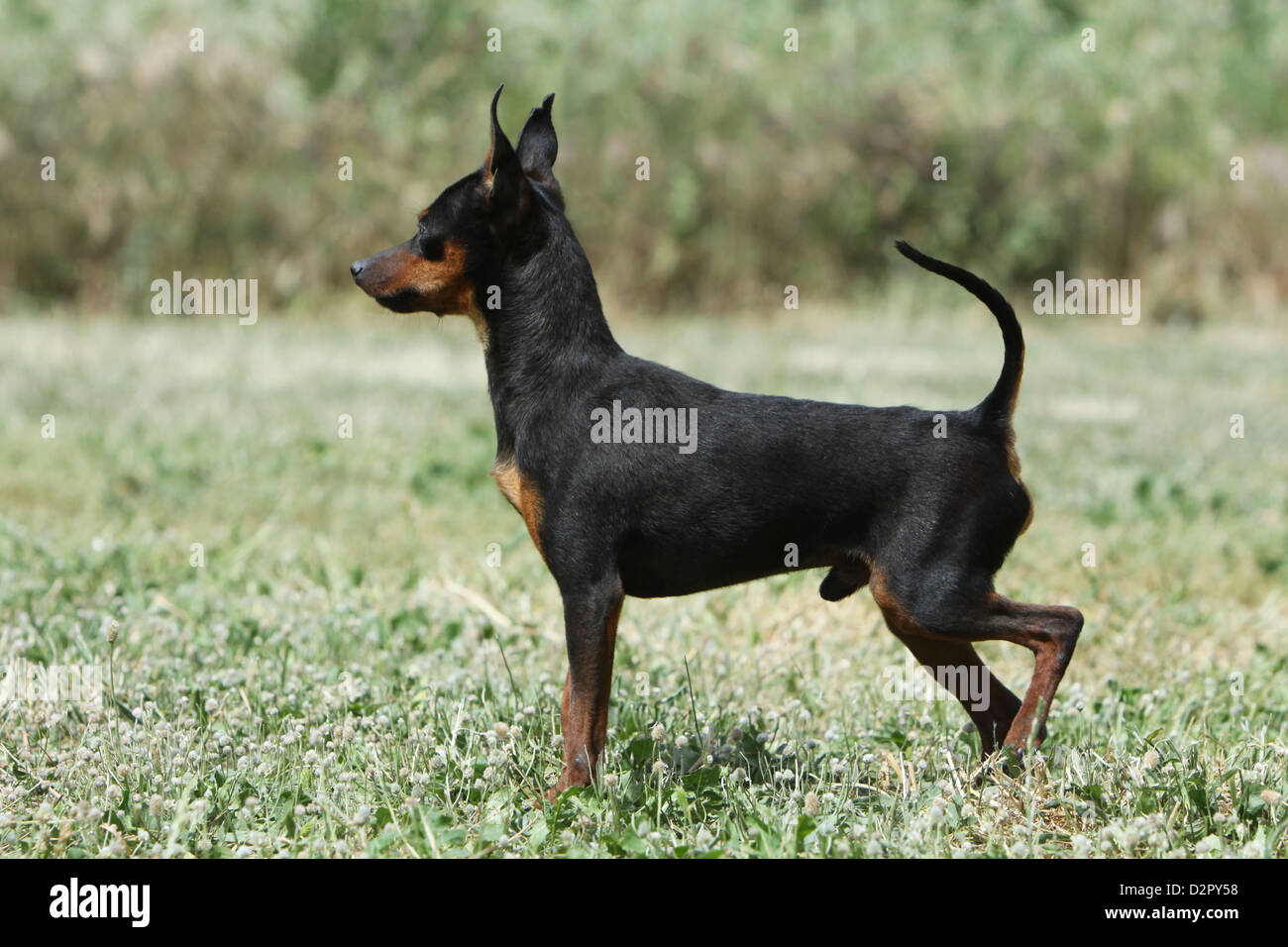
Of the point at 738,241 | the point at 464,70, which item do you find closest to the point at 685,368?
the point at 738,241

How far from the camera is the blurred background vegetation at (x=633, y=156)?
39.5 ft

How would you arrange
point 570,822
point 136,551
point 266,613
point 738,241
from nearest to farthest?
point 570,822 → point 266,613 → point 136,551 → point 738,241

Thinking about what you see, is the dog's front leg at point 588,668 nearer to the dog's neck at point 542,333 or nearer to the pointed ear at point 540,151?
the dog's neck at point 542,333

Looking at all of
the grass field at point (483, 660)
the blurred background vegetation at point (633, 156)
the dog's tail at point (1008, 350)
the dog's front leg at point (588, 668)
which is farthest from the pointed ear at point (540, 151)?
the blurred background vegetation at point (633, 156)

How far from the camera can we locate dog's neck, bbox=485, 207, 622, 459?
3316 millimetres

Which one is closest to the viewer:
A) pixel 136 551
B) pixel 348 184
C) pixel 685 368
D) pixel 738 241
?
pixel 136 551

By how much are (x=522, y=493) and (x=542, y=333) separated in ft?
1.18

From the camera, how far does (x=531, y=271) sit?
333 centimetres

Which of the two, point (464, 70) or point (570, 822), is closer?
point (570, 822)

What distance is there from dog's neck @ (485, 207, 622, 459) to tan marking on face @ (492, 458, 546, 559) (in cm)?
3

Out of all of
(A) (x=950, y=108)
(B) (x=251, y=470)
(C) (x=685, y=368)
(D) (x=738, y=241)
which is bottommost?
(B) (x=251, y=470)

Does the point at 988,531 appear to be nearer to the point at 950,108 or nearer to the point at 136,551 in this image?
the point at 136,551

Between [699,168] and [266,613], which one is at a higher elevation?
[699,168]

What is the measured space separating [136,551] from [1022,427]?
5.07 m
